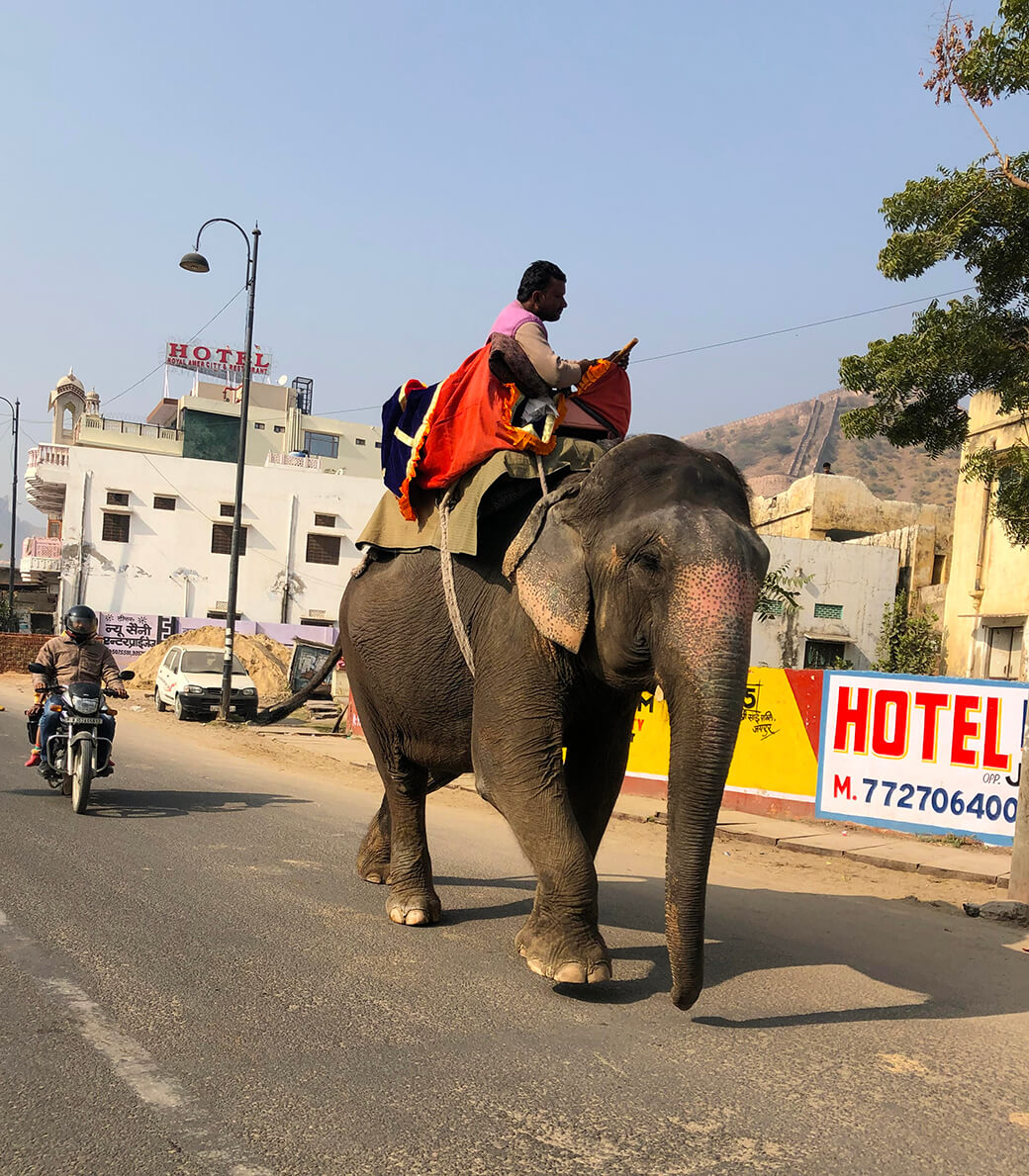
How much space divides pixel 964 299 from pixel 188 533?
41.2m

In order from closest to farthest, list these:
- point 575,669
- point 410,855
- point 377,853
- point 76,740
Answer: point 575,669 → point 410,855 → point 377,853 → point 76,740

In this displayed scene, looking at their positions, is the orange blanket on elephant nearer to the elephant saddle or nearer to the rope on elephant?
the elephant saddle

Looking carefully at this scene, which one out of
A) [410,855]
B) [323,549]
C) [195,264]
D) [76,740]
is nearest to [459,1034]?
[410,855]

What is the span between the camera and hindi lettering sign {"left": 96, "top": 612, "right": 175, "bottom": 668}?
43.9 m

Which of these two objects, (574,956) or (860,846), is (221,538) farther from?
(574,956)

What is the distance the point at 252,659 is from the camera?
116ft

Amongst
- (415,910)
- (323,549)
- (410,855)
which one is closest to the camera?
(415,910)

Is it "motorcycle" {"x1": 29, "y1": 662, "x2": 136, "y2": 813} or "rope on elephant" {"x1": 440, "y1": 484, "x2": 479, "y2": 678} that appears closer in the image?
"rope on elephant" {"x1": 440, "y1": 484, "x2": 479, "y2": 678}

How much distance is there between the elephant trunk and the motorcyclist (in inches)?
289

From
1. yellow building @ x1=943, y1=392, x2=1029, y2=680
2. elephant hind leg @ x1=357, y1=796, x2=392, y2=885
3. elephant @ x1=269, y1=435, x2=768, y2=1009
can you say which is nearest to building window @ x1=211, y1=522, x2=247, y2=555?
yellow building @ x1=943, y1=392, x2=1029, y2=680

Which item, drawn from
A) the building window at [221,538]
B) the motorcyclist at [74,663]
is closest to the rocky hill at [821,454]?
the building window at [221,538]

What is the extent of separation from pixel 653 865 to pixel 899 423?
4.67 m

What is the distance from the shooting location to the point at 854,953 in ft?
20.1

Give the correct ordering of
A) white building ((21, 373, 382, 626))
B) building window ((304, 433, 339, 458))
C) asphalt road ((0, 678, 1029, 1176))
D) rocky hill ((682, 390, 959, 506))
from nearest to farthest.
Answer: asphalt road ((0, 678, 1029, 1176)), white building ((21, 373, 382, 626)), building window ((304, 433, 339, 458)), rocky hill ((682, 390, 959, 506))
